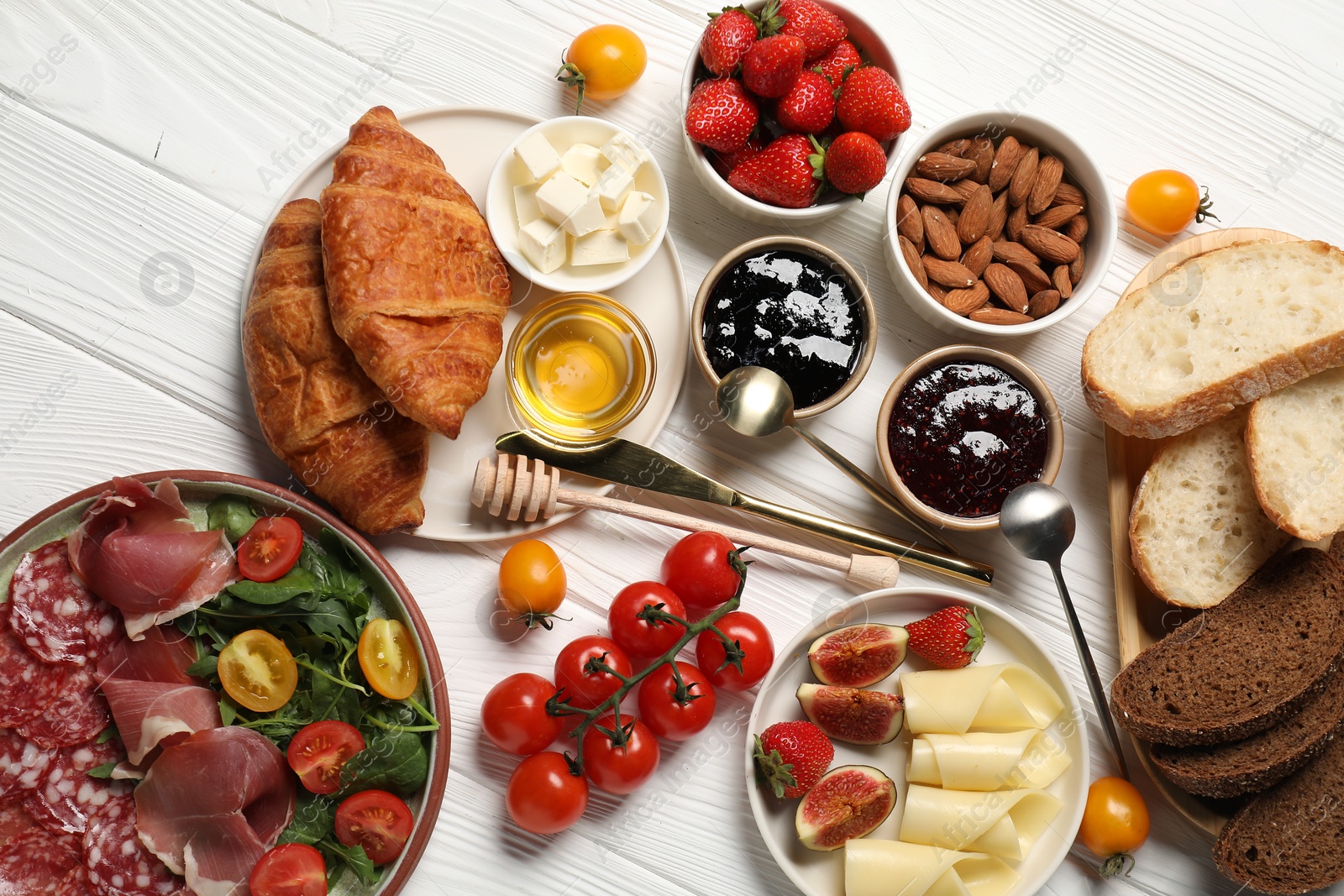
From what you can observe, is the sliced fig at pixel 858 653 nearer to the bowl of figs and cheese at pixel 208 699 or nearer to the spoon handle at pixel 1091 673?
the spoon handle at pixel 1091 673

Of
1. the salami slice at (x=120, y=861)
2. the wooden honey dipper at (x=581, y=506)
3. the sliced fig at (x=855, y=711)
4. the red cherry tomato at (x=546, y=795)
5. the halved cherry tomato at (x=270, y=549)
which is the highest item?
the wooden honey dipper at (x=581, y=506)

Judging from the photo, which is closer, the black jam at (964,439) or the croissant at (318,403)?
the croissant at (318,403)

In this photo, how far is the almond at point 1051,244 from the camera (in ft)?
6.89

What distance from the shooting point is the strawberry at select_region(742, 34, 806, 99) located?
1.94 meters

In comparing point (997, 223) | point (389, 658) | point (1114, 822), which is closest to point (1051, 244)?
point (997, 223)

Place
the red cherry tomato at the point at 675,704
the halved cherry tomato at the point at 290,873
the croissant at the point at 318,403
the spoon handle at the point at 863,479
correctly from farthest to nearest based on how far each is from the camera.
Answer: the spoon handle at the point at 863,479 < the red cherry tomato at the point at 675,704 < the croissant at the point at 318,403 < the halved cherry tomato at the point at 290,873

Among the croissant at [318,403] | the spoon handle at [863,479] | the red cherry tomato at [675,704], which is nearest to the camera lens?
the croissant at [318,403]

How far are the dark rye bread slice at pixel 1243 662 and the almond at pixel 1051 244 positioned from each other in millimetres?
907

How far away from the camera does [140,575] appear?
179 centimetres

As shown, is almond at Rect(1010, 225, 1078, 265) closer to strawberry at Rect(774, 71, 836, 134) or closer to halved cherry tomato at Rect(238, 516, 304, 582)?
strawberry at Rect(774, 71, 836, 134)

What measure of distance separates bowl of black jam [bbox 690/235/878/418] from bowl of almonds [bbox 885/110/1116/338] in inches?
6.1

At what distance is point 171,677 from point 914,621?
173 centimetres

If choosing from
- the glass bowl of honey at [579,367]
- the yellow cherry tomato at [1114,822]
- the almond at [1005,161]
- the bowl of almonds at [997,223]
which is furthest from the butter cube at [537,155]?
the yellow cherry tomato at [1114,822]

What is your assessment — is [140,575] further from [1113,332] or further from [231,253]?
[1113,332]
